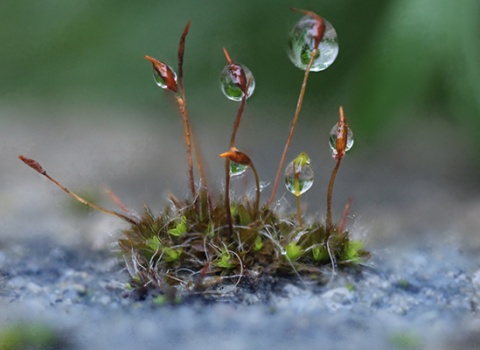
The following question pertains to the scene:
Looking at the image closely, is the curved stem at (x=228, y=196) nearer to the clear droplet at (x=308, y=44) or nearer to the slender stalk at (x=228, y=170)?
the slender stalk at (x=228, y=170)

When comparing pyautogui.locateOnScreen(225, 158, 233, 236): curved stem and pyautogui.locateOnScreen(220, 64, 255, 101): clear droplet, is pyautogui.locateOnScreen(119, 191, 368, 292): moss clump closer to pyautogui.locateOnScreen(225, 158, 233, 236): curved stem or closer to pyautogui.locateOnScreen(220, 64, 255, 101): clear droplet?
pyautogui.locateOnScreen(225, 158, 233, 236): curved stem

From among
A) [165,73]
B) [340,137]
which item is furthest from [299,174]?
[165,73]

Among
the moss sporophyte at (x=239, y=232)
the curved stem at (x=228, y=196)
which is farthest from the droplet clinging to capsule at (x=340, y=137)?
the curved stem at (x=228, y=196)

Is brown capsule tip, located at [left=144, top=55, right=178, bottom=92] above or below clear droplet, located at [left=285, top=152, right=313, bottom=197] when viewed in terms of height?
above

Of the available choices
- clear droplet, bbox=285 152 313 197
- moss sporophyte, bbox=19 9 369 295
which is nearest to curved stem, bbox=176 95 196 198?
moss sporophyte, bbox=19 9 369 295

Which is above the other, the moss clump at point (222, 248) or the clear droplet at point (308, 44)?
the clear droplet at point (308, 44)

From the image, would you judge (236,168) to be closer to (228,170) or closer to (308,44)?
(228,170)
